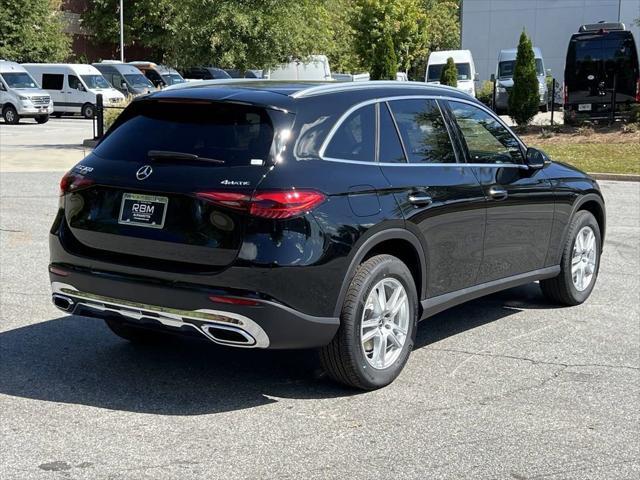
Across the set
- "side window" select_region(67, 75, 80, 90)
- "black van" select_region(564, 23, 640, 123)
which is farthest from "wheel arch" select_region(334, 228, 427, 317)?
"side window" select_region(67, 75, 80, 90)

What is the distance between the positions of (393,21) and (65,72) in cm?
2716

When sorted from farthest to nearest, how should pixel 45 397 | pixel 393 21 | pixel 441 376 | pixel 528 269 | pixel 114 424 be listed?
pixel 393 21, pixel 528 269, pixel 441 376, pixel 45 397, pixel 114 424

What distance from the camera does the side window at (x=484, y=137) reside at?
246 inches

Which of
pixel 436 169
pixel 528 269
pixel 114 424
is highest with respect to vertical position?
pixel 436 169

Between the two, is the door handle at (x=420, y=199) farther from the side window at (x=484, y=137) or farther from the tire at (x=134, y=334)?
the tire at (x=134, y=334)

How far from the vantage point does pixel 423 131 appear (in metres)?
5.89

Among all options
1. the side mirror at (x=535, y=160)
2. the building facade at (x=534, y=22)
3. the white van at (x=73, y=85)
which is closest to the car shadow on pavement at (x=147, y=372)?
the side mirror at (x=535, y=160)

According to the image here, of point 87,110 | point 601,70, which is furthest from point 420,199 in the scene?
point 87,110

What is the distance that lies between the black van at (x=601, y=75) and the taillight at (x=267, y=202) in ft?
76.4

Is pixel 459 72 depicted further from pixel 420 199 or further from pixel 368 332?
pixel 368 332

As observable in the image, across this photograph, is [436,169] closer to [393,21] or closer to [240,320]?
[240,320]

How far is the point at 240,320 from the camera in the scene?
4.72m

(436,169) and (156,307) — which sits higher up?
(436,169)

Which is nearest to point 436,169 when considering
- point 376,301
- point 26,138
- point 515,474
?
point 376,301
